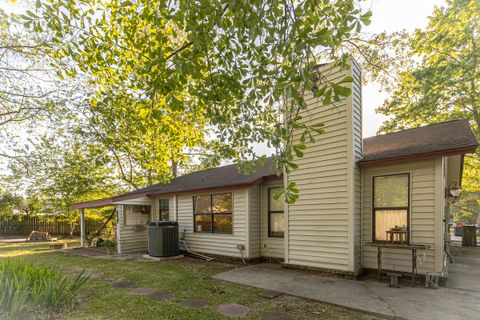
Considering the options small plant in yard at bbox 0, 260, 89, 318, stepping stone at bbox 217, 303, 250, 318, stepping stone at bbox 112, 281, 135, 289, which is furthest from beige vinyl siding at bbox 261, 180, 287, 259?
small plant in yard at bbox 0, 260, 89, 318

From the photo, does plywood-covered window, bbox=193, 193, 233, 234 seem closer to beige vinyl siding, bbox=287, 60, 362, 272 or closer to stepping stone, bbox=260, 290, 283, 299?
beige vinyl siding, bbox=287, 60, 362, 272

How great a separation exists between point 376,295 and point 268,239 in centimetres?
361

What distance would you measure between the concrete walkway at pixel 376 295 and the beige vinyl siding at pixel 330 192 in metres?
0.55

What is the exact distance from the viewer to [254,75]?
3.79 m

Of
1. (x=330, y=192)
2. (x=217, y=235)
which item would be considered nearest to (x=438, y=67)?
(x=330, y=192)

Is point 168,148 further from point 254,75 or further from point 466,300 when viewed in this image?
point 466,300

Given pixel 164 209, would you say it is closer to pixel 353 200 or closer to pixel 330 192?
pixel 330 192

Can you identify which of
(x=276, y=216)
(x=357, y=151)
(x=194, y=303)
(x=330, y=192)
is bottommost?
(x=194, y=303)

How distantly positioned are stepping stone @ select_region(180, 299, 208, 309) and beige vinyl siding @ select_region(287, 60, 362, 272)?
2.95 metres

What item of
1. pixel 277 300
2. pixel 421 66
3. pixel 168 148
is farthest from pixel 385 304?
pixel 421 66

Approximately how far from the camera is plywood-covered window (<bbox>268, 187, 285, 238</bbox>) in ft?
24.5

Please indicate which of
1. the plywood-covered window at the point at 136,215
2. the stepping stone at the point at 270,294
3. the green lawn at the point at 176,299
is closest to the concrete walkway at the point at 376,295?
the stepping stone at the point at 270,294

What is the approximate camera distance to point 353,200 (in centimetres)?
556

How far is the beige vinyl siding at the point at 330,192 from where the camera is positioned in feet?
18.5
